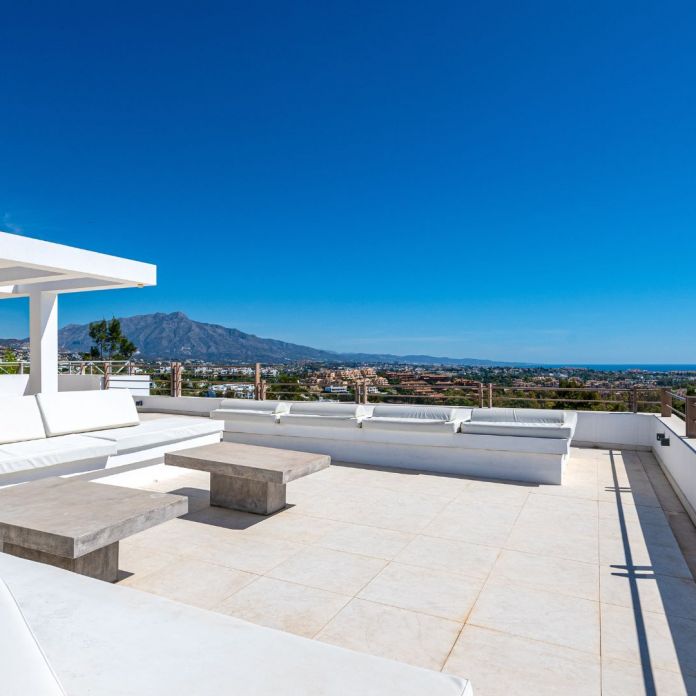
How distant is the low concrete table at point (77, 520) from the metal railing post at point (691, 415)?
15.5 feet

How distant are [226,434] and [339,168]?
40.3ft

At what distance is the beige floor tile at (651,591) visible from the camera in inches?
107

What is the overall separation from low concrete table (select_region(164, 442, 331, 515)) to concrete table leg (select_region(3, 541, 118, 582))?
3.98ft

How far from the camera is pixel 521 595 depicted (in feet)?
9.39

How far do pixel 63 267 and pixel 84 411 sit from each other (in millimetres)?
2109

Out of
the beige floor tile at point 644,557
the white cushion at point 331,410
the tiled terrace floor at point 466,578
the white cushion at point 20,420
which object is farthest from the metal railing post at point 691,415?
the white cushion at point 20,420

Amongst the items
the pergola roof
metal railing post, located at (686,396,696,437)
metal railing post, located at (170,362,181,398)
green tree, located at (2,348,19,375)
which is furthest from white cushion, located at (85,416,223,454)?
green tree, located at (2,348,19,375)

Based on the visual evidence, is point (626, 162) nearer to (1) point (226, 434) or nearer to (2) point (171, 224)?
(1) point (226, 434)

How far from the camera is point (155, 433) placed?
5.34 meters

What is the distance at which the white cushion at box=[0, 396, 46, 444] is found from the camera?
4750 mm

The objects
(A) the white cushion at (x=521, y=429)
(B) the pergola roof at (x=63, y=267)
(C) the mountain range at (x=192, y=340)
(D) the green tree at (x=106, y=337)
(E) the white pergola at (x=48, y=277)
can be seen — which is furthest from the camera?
(C) the mountain range at (x=192, y=340)

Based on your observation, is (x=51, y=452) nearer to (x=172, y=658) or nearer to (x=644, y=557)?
(x=172, y=658)

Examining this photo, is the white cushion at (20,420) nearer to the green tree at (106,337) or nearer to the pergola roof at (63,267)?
the pergola roof at (63,267)

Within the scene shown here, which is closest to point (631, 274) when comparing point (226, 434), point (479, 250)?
point (479, 250)
